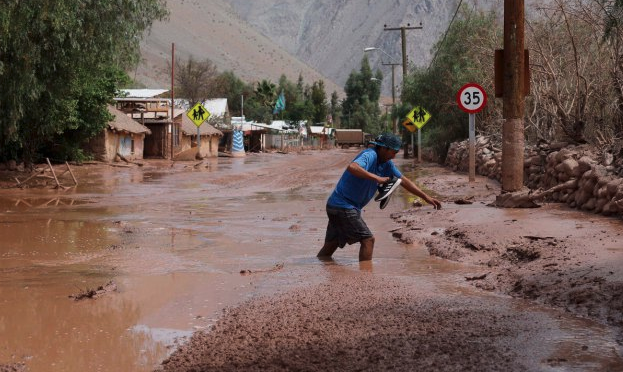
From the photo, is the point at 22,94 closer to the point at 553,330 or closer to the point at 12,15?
the point at 12,15

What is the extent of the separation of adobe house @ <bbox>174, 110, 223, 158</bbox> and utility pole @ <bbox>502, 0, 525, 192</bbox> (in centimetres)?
3825

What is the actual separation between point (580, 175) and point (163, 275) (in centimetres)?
673

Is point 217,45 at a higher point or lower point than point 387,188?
higher

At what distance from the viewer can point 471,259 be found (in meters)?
8.80

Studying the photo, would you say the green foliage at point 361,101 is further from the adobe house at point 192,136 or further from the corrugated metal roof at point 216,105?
the adobe house at point 192,136

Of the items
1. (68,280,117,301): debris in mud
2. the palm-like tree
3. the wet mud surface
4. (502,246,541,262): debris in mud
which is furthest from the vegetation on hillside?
the palm-like tree

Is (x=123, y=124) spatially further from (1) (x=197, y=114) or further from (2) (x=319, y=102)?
(2) (x=319, y=102)

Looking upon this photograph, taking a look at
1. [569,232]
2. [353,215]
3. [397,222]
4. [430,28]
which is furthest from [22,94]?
[430,28]

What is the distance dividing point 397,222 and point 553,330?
26.0 ft

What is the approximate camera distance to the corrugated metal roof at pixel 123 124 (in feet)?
130

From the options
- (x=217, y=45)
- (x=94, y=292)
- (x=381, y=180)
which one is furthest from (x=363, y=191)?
(x=217, y=45)

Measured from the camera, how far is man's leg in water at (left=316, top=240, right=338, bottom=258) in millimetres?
9133

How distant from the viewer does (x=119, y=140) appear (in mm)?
41812

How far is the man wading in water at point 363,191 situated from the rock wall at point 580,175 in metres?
2.78
